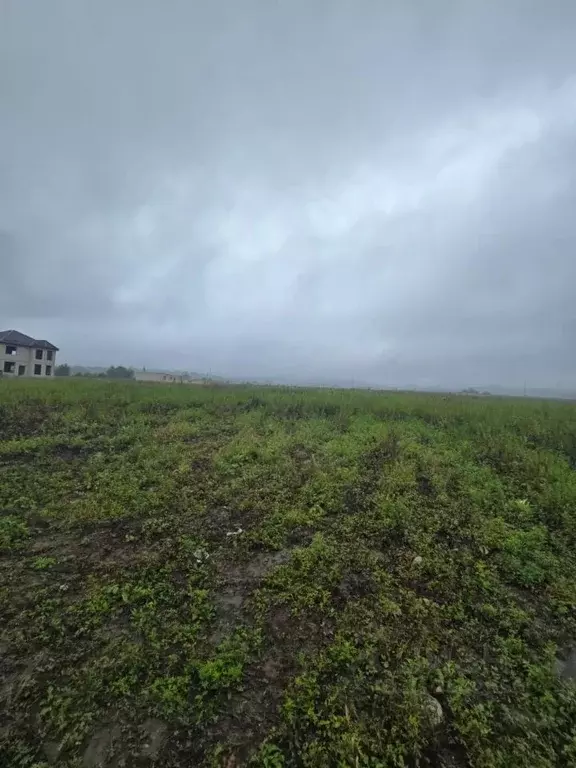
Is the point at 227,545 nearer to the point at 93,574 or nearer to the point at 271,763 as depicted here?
the point at 93,574

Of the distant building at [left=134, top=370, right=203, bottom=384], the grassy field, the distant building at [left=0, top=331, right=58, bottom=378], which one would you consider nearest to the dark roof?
the distant building at [left=0, top=331, right=58, bottom=378]

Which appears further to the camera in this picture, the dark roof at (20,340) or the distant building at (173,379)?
the dark roof at (20,340)

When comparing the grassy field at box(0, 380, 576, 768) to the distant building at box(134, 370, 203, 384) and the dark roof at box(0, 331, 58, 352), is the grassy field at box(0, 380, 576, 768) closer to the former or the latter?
A: the distant building at box(134, 370, 203, 384)

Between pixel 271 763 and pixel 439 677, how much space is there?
1.57 metres

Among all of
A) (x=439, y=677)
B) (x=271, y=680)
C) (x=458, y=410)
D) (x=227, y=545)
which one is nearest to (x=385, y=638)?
(x=439, y=677)

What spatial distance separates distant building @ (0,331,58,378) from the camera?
3444cm

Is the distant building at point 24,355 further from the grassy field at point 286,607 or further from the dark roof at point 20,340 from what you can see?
the grassy field at point 286,607

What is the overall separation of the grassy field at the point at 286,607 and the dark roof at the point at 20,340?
33.0 meters

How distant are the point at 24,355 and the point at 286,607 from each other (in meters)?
40.5

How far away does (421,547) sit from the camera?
5.09m

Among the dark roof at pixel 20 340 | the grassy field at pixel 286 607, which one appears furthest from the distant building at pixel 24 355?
the grassy field at pixel 286 607

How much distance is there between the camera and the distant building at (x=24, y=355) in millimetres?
34438

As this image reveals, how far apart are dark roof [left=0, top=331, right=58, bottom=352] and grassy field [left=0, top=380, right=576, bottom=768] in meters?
33.0

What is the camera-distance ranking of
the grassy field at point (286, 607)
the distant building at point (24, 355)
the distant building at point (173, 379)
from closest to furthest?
the grassy field at point (286, 607) → the distant building at point (173, 379) → the distant building at point (24, 355)
